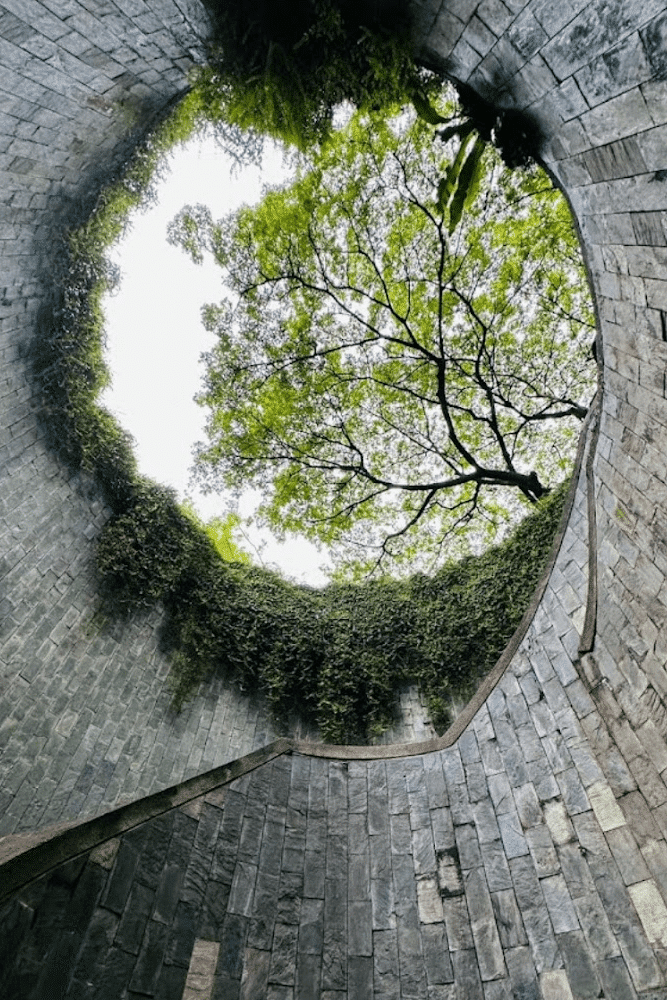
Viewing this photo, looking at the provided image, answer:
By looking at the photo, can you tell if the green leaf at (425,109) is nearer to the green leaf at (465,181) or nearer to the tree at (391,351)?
the green leaf at (465,181)

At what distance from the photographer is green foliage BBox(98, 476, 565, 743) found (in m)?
6.89

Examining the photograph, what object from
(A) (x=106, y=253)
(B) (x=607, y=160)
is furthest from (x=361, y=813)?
(A) (x=106, y=253)

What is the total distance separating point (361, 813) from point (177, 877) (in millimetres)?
1659

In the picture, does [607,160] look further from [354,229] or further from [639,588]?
[354,229]

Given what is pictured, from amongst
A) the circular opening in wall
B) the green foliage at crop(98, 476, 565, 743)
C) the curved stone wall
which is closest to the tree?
the circular opening in wall

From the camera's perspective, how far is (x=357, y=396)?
32.8 feet

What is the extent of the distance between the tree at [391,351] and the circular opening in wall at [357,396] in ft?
0.12

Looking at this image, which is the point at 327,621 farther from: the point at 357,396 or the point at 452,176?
the point at 452,176

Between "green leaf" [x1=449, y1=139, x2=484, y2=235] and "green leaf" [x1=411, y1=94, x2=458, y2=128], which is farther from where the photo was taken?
"green leaf" [x1=449, y1=139, x2=484, y2=235]

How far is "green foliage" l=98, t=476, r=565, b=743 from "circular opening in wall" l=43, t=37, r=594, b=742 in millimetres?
28

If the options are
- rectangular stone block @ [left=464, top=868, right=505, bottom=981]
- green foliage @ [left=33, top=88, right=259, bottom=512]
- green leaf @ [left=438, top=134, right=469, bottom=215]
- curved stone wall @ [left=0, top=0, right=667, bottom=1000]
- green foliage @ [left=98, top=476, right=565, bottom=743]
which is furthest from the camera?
green foliage @ [left=98, top=476, right=565, bottom=743]

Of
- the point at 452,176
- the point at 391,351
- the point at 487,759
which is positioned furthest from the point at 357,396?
the point at 487,759

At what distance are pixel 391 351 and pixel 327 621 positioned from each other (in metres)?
5.32

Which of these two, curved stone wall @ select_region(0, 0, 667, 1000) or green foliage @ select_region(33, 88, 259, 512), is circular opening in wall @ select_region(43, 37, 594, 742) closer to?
green foliage @ select_region(33, 88, 259, 512)
